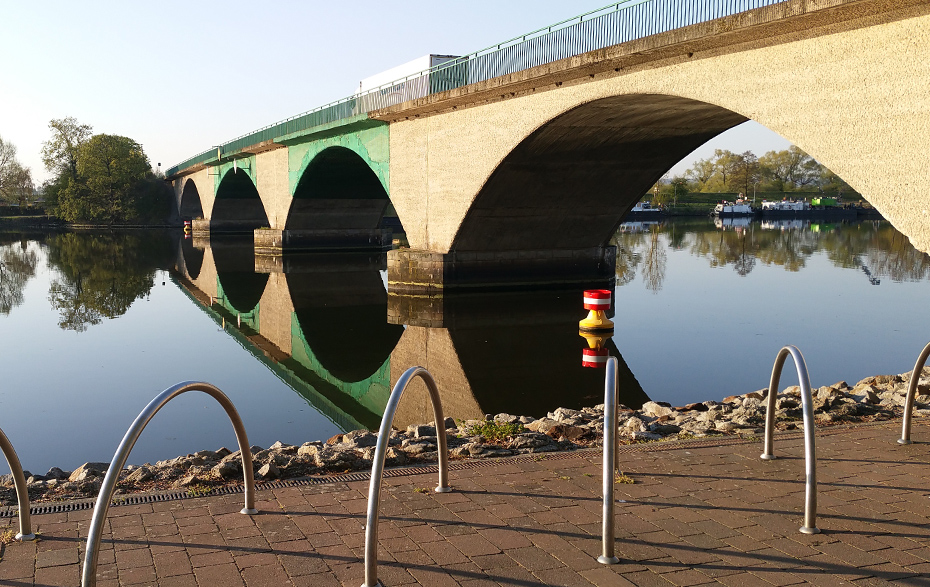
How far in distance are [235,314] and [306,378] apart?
7.78 meters

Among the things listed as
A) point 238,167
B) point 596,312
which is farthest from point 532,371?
point 238,167

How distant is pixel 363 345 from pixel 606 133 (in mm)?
7254

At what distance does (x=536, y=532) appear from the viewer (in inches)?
175

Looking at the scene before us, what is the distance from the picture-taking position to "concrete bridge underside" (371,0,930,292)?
30.3ft

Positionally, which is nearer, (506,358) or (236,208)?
(506,358)

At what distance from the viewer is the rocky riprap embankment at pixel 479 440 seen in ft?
18.6

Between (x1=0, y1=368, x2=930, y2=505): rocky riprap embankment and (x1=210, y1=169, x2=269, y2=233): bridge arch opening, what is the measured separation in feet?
151

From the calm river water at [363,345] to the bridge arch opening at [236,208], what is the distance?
84.8ft

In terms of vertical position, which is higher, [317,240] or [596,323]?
[317,240]

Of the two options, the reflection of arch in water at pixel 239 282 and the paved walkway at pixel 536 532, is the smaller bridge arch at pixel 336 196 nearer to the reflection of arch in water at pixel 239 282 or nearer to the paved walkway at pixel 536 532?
the reflection of arch in water at pixel 239 282

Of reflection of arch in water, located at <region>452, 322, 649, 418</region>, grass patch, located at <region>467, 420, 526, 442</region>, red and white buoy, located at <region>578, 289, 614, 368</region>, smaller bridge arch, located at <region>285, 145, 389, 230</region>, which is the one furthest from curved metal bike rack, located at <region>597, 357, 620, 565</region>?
smaller bridge arch, located at <region>285, 145, 389, 230</region>

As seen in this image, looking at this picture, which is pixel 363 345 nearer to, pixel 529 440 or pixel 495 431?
pixel 495 431

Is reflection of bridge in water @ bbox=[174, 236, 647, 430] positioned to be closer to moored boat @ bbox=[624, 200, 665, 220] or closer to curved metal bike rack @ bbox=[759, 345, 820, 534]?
curved metal bike rack @ bbox=[759, 345, 820, 534]

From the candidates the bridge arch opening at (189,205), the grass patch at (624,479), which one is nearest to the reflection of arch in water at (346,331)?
the grass patch at (624,479)
